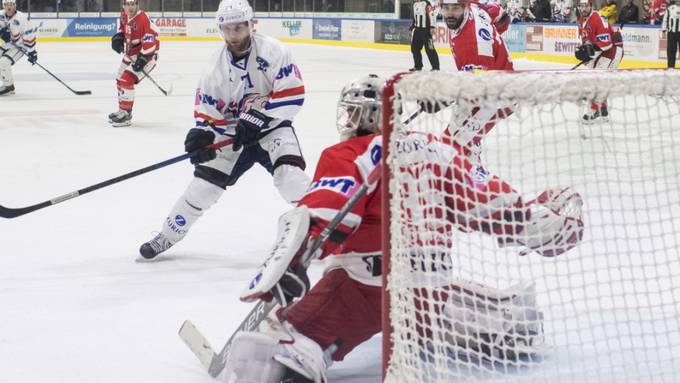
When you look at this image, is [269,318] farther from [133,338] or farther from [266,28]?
[266,28]

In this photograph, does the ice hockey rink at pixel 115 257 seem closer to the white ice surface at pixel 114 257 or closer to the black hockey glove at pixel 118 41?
the white ice surface at pixel 114 257

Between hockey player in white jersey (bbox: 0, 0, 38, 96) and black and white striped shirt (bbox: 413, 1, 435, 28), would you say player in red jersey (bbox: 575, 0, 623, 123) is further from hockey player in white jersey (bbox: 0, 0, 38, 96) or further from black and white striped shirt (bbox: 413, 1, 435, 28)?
hockey player in white jersey (bbox: 0, 0, 38, 96)

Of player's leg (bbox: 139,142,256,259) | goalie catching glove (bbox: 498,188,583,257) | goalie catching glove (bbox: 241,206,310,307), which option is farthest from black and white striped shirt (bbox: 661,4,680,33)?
goalie catching glove (bbox: 241,206,310,307)

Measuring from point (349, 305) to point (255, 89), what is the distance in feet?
5.18

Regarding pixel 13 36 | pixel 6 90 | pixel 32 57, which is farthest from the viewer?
pixel 6 90

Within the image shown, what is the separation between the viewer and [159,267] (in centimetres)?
377

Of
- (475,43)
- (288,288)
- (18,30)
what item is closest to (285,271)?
(288,288)

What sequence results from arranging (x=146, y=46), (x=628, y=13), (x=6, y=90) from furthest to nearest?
(x=628, y=13) < (x=6, y=90) < (x=146, y=46)

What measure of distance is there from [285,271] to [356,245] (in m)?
0.33

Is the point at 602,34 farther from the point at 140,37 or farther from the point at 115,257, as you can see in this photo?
the point at 115,257

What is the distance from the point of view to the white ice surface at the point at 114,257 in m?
2.75

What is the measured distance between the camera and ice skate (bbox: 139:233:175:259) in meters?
3.81

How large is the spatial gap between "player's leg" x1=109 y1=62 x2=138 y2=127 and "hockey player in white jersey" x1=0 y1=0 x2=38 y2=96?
216 centimetres

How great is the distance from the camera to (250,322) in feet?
8.38
